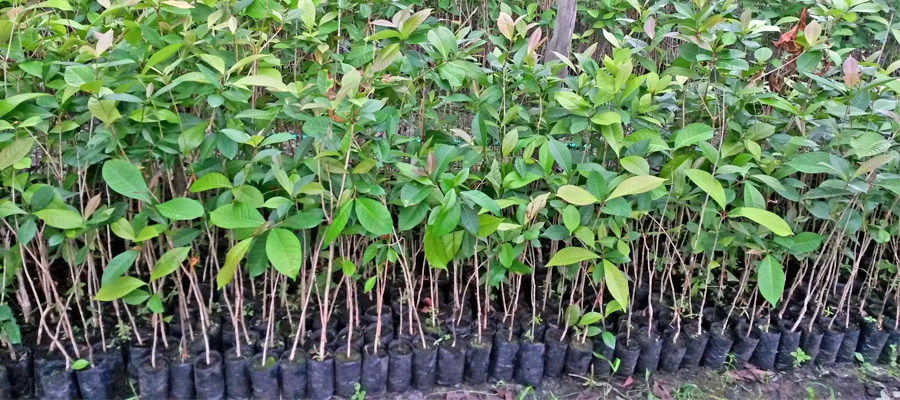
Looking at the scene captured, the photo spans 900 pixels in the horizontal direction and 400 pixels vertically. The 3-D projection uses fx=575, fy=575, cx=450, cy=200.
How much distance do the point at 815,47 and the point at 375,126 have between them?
4.44 feet

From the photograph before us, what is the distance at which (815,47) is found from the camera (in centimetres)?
175

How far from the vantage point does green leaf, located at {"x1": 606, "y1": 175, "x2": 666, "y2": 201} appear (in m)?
1.45

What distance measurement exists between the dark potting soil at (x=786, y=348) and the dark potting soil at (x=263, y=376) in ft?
5.50

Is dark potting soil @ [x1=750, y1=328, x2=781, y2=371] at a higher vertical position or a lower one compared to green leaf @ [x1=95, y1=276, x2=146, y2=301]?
lower

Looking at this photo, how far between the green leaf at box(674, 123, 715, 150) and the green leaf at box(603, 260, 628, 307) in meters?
0.39

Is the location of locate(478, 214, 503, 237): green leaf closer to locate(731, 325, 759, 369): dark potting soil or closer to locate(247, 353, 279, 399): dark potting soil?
locate(247, 353, 279, 399): dark potting soil

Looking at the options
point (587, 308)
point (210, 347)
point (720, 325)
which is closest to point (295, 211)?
point (210, 347)

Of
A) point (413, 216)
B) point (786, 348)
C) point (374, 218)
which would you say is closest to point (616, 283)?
point (413, 216)

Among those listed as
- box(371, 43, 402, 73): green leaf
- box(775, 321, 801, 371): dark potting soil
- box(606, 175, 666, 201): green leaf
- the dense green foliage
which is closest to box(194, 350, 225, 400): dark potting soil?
the dense green foliage

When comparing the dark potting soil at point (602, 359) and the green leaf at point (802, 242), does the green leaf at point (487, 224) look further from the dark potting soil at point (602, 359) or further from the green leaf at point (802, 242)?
the green leaf at point (802, 242)

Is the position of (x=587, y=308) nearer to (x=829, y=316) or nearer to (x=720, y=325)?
(x=720, y=325)

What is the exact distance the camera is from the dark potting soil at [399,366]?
5.79 ft

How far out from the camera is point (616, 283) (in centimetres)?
161

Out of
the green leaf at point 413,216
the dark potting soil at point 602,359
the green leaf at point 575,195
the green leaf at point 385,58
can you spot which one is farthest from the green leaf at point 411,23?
the dark potting soil at point 602,359
